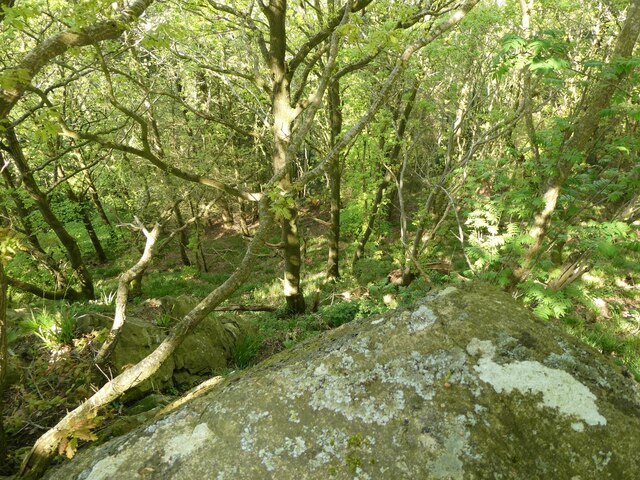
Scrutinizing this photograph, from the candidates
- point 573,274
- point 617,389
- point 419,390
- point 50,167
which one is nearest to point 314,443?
point 419,390

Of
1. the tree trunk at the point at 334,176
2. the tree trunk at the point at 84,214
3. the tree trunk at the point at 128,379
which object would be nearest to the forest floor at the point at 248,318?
the tree trunk at the point at 128,379

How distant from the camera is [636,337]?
6211 millimetres

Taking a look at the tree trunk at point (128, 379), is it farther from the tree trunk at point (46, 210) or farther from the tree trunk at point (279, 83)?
the tree trunk at point (46, 210)

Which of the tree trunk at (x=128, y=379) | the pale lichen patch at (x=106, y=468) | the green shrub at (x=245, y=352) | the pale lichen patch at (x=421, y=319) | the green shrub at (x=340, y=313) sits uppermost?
the pale lichen patch at (x=421, y=319)

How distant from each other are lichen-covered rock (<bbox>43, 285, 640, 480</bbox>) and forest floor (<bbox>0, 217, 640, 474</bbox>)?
68cm

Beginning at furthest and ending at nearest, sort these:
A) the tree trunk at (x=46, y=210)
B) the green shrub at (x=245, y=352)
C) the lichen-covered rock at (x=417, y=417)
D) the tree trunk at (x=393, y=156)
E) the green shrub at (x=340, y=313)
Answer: the tree trunk at (x=393, y=156), the tree trunk at (x=46, y=210), the green shrub at (x=340, y=313), the green shrub at (x=245, y=352), the lichen-covered rock at (x=417, y=417)

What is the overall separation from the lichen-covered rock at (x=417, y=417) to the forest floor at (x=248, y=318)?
680 mm

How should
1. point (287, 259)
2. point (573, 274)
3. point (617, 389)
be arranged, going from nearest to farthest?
1. point (617, 389)
2. point (573, 274)
3. point (287, 259)

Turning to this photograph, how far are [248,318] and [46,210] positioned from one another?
6.44 m

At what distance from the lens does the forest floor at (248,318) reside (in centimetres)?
350

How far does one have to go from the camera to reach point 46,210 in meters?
10.3

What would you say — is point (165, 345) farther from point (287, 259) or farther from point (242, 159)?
point (242, 159)

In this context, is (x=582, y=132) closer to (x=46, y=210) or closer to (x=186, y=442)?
(x=186, y=442)

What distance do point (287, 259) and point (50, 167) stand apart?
36.3ft
